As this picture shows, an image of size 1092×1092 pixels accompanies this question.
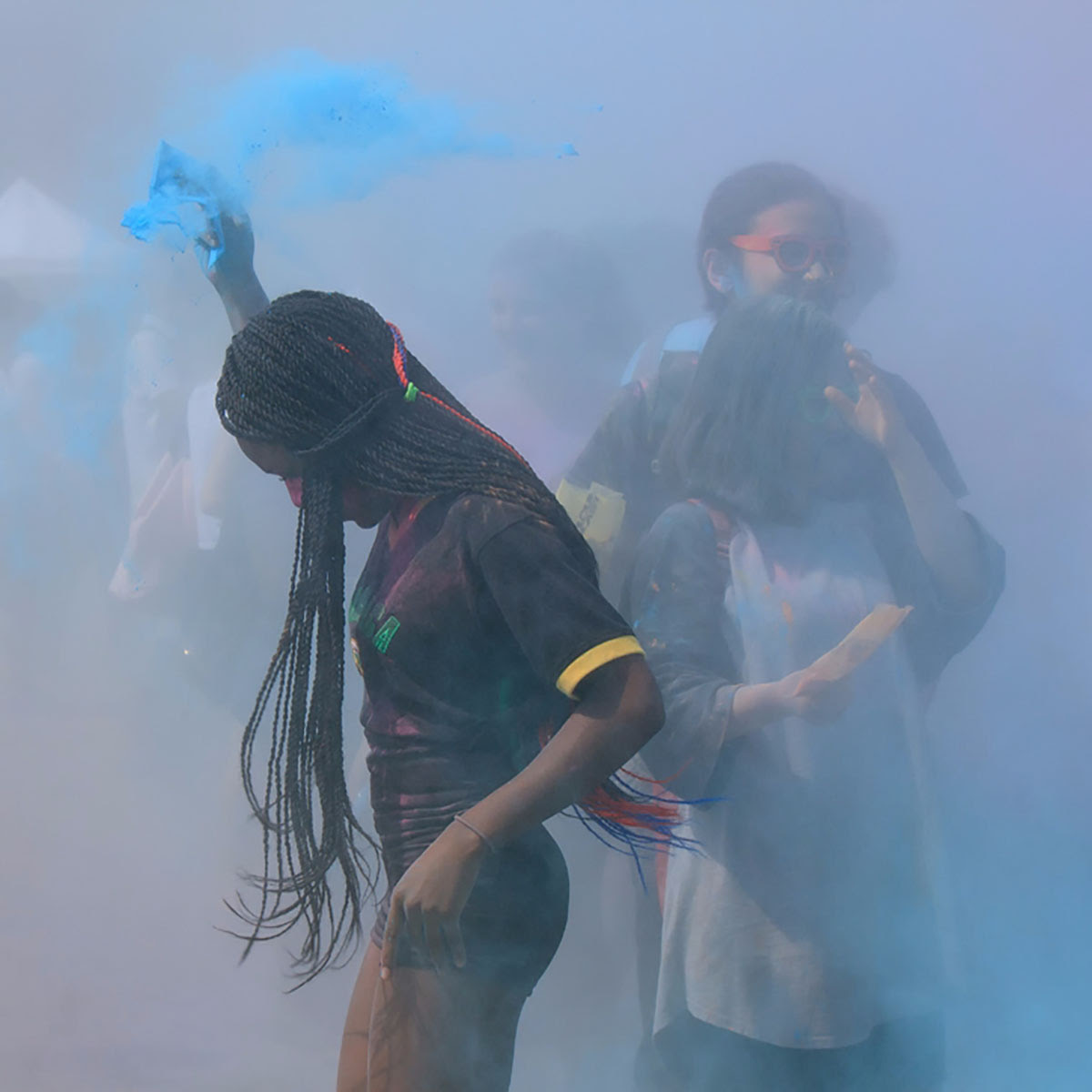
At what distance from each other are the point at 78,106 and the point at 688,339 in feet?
4.20

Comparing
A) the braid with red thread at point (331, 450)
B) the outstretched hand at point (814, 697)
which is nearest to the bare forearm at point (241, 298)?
the braid with red thread at point (331, 450)

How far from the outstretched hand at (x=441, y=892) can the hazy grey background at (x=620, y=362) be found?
0.75 metres

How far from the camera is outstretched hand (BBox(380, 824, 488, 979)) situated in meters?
1.13

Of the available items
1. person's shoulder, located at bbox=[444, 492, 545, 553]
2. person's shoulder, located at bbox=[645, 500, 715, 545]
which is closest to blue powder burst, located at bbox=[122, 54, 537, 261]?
person's shoulder, located at bbox=[645, 500, 715, 545]

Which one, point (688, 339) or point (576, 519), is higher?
point (688, 339)

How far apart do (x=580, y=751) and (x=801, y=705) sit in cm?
61

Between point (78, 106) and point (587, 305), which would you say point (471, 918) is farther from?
point (78, 106)

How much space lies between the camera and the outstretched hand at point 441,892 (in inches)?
44.4

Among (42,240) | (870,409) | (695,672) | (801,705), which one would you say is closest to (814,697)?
(801,705)

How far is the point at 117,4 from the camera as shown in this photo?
6.22 feet

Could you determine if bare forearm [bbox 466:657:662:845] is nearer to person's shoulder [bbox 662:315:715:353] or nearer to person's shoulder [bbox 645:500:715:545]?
A: person's shoulder [bbox 645:500:715:545]

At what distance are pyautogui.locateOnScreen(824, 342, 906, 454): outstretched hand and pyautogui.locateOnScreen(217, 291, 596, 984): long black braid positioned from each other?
63cm

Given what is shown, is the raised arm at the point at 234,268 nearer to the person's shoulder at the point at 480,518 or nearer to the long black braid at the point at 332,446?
the long black braid at the point at 332,446

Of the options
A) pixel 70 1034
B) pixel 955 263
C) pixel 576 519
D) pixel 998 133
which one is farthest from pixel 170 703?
pixel 998 133
